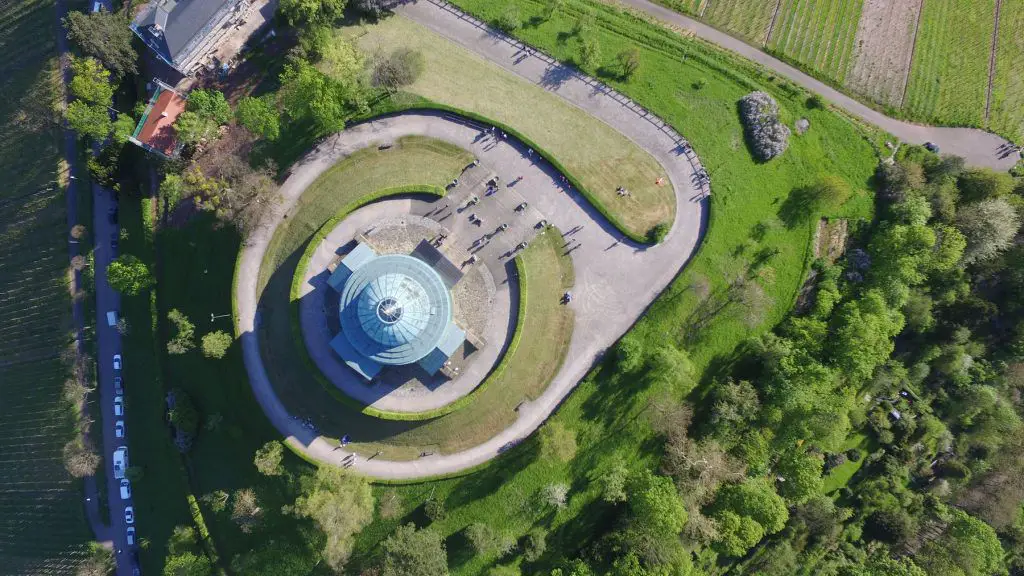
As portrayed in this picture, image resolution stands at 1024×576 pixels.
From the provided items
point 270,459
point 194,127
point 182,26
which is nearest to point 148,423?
point 270,459

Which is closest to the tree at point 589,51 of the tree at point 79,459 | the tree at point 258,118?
the tree at point 258,118

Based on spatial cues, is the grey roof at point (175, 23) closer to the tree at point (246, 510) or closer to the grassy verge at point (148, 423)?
the grassy verge at point (148, 423)

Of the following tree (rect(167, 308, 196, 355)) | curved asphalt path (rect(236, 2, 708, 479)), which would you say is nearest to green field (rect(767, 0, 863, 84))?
curved asphalt path (rect(236, 2, 708, 479))

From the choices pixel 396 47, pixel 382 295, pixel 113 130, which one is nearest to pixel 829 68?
pixel 396 47

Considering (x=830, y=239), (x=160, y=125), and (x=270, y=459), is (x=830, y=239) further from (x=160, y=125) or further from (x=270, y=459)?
(x=160, y=125)

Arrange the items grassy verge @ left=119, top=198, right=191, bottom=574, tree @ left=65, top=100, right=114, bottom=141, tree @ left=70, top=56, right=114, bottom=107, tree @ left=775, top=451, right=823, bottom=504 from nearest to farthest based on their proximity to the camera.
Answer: tree @ left=65, top=100, right=114, bottom=141, tree @ left=70, top=56, right=114, bottom=107, tree @ left=775, top=451, right=823, bottom=504, grassy verge @ left=119, top=198, right=191, bottom=574

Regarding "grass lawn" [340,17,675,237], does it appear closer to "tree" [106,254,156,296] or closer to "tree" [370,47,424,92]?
"tree" [370,47,424,92]

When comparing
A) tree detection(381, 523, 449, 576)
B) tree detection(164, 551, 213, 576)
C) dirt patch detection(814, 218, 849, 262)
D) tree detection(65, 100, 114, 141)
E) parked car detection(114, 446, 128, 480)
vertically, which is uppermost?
dirt patch detection(814, 218, 849, 262)
